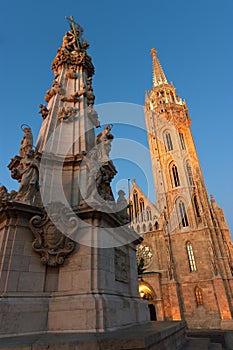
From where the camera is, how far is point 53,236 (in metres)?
4.77

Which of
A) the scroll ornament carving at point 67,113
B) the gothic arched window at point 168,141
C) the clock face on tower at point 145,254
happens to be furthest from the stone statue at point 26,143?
the gothic arched window at point 168,141

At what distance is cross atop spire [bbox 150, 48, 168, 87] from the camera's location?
5511cm

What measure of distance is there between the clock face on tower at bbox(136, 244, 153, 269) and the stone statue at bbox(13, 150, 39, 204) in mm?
28789

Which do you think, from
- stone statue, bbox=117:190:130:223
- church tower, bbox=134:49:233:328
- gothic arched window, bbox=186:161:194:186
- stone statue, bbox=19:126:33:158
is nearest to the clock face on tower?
church tower, bbox=134:49:233:328

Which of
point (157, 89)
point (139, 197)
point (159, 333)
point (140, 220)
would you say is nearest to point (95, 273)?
point (159, 333)

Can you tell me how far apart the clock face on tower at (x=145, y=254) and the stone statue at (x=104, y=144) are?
27720mm

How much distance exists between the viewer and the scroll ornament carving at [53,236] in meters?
4.67

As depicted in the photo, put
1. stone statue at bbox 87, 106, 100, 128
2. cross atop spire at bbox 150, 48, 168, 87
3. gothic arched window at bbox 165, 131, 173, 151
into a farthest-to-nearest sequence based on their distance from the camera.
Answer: cross atop spire at bbox 150, 48, 168, 87 → gothic arched window at bbox 165, 131, 173, 151 → stone statue at bbox 87, 106, 100, 128

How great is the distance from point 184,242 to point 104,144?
92.6 ft

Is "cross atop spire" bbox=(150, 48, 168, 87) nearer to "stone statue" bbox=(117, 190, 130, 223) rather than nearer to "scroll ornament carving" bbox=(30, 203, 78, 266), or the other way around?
"stone statue" bbox=(117, 190, 130, 223)

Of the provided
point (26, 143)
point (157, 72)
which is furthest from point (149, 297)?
point (157, 72)

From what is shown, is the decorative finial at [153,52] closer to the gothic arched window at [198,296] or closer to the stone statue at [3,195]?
the gothic arched window at [198,296]

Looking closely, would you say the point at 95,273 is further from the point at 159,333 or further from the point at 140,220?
the point at 140,220

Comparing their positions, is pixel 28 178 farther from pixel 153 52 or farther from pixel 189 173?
pixel 153 52
